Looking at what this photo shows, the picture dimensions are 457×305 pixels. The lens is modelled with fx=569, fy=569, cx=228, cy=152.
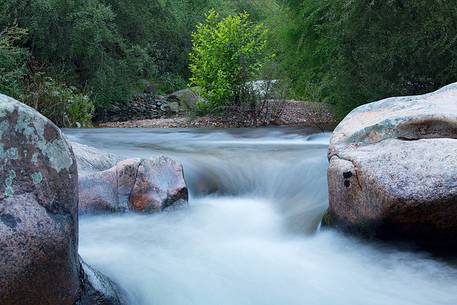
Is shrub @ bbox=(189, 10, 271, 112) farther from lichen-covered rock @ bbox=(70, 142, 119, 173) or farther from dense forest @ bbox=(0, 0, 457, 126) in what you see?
lichen-covered rock @ bbox=(70, 142, 119, 173)

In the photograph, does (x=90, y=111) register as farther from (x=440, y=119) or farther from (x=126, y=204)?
(x=440, y=119)

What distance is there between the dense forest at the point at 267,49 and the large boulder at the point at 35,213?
28.6 ft

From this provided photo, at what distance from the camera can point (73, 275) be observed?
2791mm

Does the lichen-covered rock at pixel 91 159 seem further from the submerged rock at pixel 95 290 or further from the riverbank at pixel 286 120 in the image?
the riverbank at pixel 286 120

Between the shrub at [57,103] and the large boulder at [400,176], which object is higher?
the shrub at [57,103]

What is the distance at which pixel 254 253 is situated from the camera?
14.4 feet

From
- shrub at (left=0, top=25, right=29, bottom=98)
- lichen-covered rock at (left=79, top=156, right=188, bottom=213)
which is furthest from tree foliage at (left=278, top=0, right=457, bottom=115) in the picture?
shrub at (left=0, top=25, right=29, bottom=98)

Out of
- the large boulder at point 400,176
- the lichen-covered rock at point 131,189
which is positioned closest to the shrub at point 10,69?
the lichen-covered rock at point 131,189

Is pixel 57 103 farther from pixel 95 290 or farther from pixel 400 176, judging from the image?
pixel 95 290

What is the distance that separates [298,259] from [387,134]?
1337mm

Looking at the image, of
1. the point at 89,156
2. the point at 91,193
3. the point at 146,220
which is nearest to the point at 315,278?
the point at 146,220

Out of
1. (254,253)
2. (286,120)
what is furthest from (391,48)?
(254,253)

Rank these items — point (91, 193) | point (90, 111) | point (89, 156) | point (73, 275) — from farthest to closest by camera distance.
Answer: point (90, 111), point (89, 156), point (91, 193), point (73, 275)

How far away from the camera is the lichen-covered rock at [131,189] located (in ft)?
16.5
